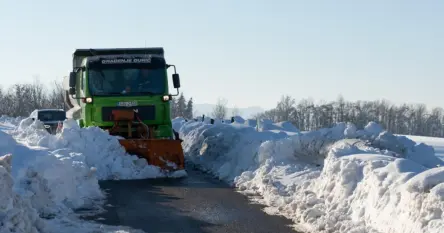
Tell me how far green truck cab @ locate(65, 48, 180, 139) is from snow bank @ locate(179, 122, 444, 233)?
6.88 ft

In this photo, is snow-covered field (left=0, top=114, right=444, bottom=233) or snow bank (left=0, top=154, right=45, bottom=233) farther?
snow-covered field (left=0, top=114, right=444, bottom=233)

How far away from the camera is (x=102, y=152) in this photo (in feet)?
47.3

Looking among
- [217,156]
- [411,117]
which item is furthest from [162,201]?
[411,117]

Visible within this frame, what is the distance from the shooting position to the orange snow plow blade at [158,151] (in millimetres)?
14539

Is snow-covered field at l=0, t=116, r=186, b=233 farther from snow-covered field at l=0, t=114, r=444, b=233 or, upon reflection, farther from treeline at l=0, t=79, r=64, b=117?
treeline at l=0, t=79, r=64, b=117

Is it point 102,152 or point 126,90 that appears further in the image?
point 126,90

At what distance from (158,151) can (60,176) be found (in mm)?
4331

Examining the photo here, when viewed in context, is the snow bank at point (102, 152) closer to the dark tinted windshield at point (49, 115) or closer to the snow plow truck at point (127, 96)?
the snow plow truck at point (127, 96)

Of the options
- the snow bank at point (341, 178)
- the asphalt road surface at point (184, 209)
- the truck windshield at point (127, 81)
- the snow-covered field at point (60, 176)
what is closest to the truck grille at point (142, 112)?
the truck windshield at point (127, 81)

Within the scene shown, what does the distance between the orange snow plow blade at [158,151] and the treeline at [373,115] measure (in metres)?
123

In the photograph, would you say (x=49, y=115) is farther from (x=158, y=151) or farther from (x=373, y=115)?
(x=373, y=115)

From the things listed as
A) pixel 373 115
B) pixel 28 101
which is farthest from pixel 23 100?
pixel 373 115

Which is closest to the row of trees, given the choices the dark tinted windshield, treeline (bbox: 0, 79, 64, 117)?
treeline (bbox: 0, 79, 64, 117)

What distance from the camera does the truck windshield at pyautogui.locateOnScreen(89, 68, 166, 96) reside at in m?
16.1
